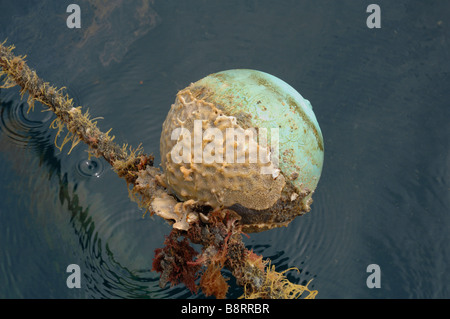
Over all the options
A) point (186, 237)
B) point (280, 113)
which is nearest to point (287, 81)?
point (280, 113)

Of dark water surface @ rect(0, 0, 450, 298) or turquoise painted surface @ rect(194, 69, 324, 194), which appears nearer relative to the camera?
turquoise painted surface @ rect(194, 69, 324, 194)

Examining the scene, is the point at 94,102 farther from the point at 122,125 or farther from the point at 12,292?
the point at 12,292

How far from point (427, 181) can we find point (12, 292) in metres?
2.35

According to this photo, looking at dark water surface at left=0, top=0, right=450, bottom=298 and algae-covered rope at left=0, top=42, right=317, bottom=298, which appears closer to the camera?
algae-covered rope at left=0, top=42, right=317, bottom=298

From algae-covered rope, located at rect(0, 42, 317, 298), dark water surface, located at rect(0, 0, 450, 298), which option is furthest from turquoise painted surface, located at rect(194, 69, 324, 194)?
dark water surface, located at rect(0, 0, 450, 298)

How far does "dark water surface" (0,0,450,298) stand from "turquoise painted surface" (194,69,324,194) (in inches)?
25.5

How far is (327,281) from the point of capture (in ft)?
9.65

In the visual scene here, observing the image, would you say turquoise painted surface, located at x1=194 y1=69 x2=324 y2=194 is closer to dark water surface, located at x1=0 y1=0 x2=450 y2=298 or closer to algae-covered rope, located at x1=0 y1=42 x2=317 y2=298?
algae-covered rope, located at x1=0 y1=42 x2=317 y2=298

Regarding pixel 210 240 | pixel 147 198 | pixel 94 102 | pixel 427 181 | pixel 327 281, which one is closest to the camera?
pixel 210 240

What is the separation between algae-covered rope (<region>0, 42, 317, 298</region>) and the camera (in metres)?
2.43

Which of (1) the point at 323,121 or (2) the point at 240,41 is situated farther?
(2) the point at 240,41

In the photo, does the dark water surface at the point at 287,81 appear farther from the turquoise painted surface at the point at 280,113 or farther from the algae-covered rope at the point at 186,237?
the turquoise painted surface at the point at 280,113

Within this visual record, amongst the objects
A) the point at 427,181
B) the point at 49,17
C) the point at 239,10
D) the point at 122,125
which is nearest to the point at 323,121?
the point at 427,181

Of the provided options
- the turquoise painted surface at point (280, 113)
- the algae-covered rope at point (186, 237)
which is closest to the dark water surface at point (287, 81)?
the algae-covered rope at point (186, 237)
